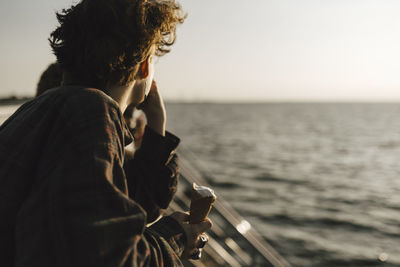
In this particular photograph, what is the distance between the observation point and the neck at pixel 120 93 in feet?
4.07

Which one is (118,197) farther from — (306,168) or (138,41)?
(306,168)

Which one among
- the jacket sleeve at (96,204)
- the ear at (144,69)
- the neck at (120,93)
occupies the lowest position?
A: the jacket sleeve at (96,204)

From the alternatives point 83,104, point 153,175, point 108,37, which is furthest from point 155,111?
point 83,104

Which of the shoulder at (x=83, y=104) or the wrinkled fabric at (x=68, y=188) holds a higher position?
the shoulder at (x=83, y=104)

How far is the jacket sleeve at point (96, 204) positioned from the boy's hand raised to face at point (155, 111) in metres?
0.85

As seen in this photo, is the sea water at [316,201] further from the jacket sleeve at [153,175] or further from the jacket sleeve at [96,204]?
the jacket sleeve at [96,204]

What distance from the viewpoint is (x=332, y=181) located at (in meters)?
18.0

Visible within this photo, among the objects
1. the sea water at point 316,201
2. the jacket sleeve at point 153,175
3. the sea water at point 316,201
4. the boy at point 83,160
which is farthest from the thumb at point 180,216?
the sea water at point 316,201

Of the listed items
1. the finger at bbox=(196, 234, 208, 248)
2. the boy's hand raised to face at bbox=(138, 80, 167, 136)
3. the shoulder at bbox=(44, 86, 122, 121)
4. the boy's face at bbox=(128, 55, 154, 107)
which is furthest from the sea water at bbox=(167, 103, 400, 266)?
the shoulder at bbox=(44, 86, 122, 121)

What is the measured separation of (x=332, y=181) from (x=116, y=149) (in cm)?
1845

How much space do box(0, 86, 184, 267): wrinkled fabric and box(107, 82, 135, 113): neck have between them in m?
0.22

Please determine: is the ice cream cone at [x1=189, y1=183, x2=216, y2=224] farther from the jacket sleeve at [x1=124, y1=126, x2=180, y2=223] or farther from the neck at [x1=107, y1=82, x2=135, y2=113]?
the neck at [x1=107, y1=82, x2=135, y2=113]

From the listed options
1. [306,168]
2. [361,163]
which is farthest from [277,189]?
[361,163]

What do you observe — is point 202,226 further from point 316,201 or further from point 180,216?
point 316,201
